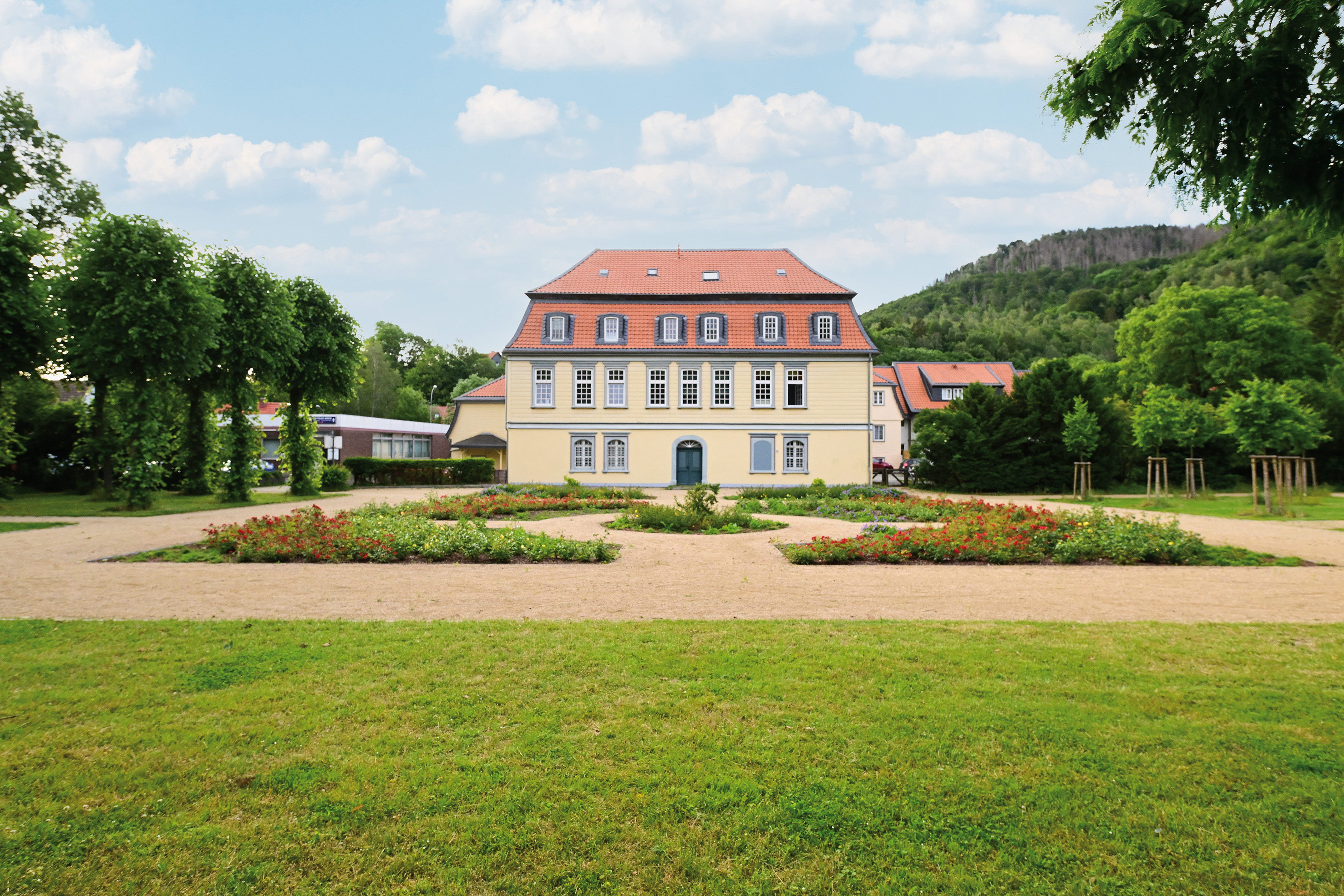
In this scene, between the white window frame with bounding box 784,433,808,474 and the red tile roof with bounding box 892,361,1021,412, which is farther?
the red tile roof with bounding box 892,361,1021,412

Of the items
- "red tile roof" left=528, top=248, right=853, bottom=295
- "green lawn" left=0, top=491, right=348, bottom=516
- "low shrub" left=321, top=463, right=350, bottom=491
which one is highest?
"red tile roof" left=528, top=248, right=853, bottom=295

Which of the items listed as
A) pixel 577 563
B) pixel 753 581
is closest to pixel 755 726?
pixel 753 581

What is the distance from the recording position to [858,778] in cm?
381

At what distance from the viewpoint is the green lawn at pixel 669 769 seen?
3139 mm

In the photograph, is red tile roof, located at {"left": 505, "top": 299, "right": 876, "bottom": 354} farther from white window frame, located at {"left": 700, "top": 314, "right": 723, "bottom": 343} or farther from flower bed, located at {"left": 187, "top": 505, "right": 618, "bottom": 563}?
flower bed, located at {"left": 187, "top": 505, "right": 618, "bottom": 563}

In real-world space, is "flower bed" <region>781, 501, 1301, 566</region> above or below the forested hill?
below

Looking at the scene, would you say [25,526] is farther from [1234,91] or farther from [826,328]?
[826,328]

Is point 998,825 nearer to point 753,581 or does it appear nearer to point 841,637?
point 841,637

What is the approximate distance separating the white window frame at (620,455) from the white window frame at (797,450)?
7527 millimetres

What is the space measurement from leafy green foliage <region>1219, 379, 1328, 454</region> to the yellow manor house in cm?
1489

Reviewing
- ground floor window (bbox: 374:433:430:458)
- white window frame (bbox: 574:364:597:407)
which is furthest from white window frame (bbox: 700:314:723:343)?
ground floor window (bbox: 374:433:430:458)

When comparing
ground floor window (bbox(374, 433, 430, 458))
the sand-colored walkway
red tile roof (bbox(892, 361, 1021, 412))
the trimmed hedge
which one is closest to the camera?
the sand-colored walkway

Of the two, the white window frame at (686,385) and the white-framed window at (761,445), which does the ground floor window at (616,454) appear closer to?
the white window frame at (686,385)

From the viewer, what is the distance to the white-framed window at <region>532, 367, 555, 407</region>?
3550 cm
